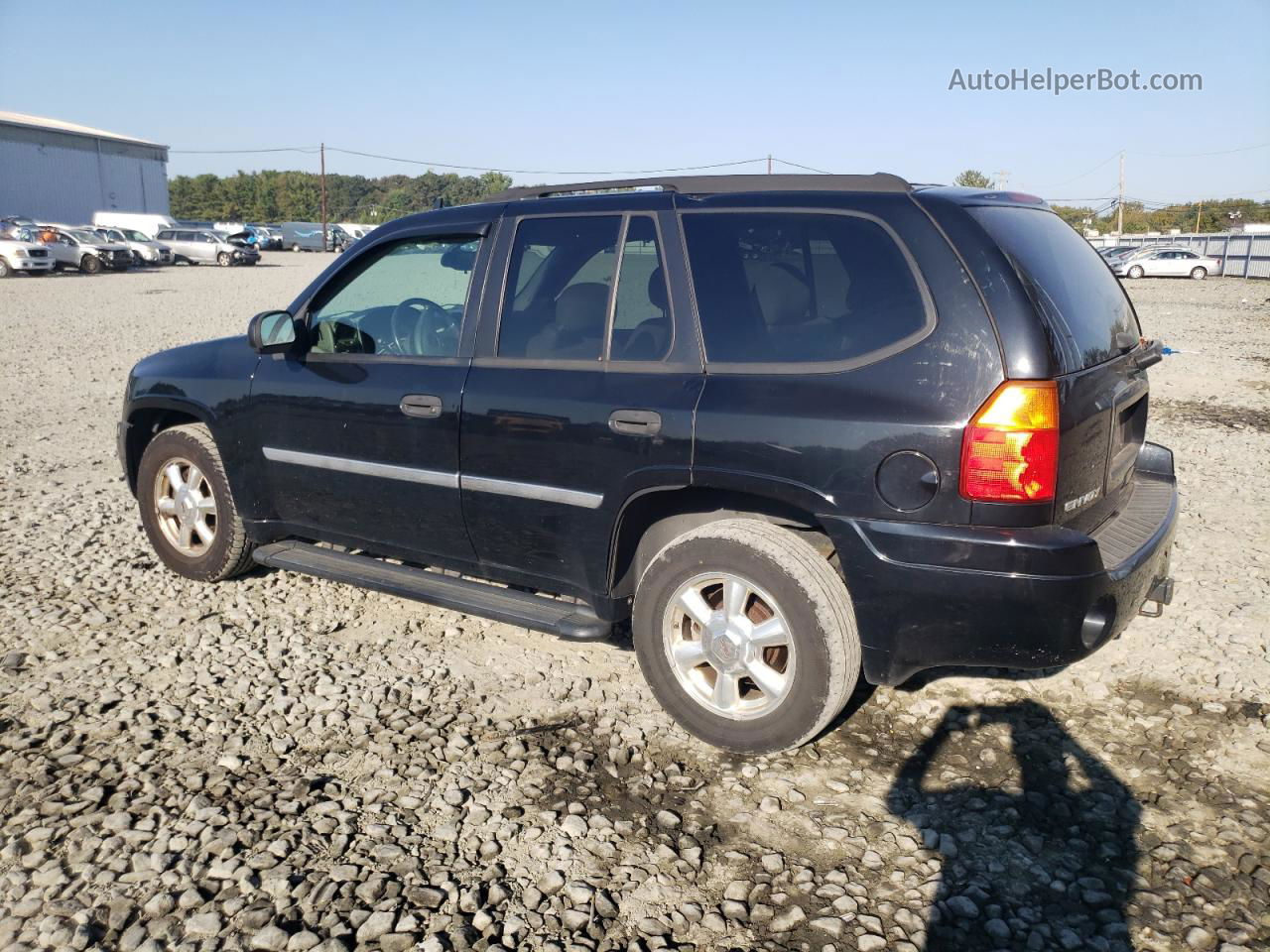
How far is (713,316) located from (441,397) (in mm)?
1216

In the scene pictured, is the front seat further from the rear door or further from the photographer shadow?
the photographer shadow

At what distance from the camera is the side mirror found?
14.6 ft

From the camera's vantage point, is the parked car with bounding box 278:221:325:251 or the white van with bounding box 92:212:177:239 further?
the parked car with bounding box 278:221:325:251

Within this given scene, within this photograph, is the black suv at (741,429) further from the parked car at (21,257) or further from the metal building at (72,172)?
the metal building at (72,172)

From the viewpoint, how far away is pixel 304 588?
514cm

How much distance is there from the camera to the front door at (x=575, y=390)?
A: 3.51m

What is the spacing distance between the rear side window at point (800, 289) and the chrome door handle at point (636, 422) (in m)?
0.29

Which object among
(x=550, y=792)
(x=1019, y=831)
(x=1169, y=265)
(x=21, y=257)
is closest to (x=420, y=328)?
(x=550, y=792)

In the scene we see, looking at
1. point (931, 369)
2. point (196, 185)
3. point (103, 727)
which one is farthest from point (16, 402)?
point (196, 185)

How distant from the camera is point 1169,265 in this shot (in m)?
41.3

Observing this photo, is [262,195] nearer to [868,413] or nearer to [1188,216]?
[1188,216]

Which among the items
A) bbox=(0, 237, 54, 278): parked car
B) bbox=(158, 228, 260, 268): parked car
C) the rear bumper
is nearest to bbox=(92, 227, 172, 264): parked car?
bbox=(158, 228, 260, 268): parked car

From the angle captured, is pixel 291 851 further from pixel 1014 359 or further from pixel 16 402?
pixel 16 402

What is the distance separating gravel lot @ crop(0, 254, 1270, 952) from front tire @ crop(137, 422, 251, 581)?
0.16 m
